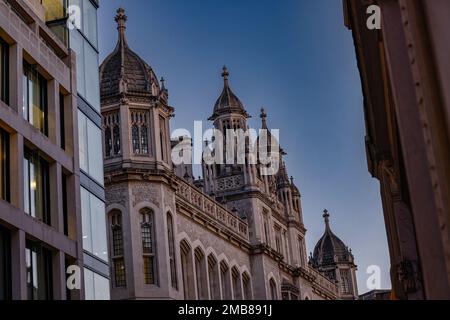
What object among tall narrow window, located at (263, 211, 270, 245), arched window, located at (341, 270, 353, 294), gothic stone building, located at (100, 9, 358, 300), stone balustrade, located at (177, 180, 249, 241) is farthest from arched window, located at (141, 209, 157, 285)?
arched window, located at (341, 270, 353, 294)

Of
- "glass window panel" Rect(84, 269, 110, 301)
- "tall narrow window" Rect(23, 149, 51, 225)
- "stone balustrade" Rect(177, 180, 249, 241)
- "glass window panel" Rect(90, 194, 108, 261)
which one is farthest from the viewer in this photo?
"stone balustrade" Rect(177, 180, 249, 241)

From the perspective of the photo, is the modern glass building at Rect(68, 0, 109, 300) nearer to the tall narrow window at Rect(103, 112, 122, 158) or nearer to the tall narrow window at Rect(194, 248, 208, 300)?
the tall narrow window at Rect(103, 112, 122, 158)

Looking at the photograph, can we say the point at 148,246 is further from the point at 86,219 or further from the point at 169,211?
the point at 86,219

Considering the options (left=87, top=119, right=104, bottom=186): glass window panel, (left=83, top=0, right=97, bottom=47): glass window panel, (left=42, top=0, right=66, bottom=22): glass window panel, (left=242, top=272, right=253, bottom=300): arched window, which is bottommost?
(left=242, top=272, right=253, bottom=300): arched window

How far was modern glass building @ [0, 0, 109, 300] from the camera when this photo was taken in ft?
89.5

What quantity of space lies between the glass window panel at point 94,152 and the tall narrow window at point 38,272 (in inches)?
224

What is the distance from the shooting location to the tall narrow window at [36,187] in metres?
28.5

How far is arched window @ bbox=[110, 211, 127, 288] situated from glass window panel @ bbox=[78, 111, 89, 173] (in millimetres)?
9907

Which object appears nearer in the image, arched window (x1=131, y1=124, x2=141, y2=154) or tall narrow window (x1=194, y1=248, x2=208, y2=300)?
arched window (x1=131, y1=124, x2=141, y2=154)

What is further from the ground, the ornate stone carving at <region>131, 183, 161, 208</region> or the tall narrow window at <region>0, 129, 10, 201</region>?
the ornate stone carving at <region>131, 183, 161, 208</region>

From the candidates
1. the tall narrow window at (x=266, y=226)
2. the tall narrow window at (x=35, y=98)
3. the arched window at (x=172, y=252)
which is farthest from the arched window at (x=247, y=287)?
the tall narrow window at (x=35, y=98)

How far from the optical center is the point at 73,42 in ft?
112

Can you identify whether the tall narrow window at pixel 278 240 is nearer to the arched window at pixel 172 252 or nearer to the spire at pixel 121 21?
the arched window at pixel 172 252
